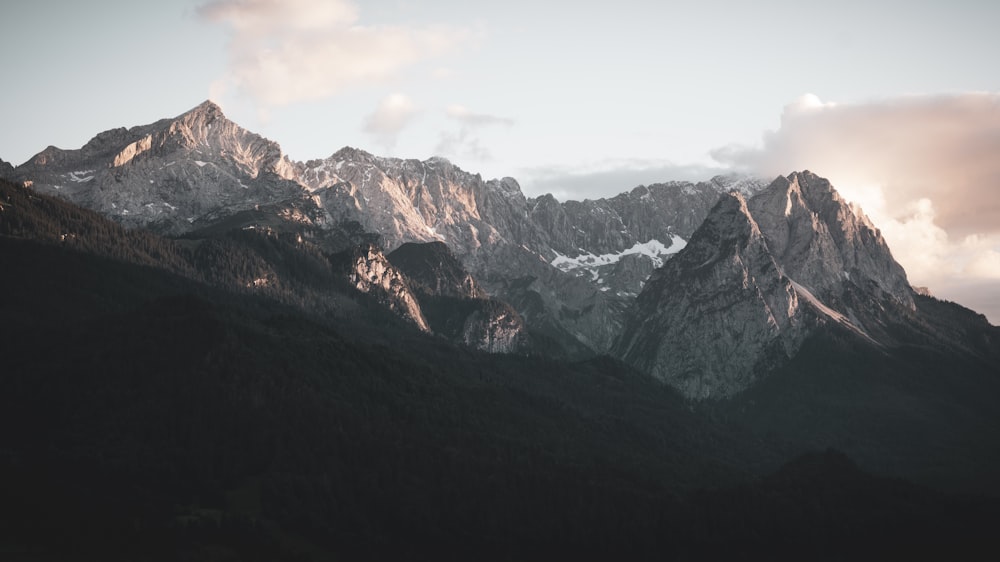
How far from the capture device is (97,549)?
199750 mm

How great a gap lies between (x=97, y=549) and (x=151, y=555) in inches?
370

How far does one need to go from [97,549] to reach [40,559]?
10.1 meters

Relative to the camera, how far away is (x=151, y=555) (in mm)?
199875

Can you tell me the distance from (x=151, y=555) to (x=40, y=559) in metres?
18.0

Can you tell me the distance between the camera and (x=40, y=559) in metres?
192
